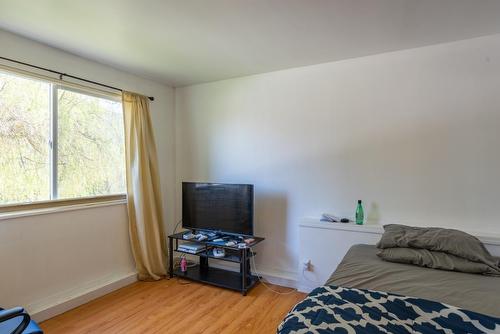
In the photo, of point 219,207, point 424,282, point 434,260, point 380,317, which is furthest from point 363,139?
point 380,317

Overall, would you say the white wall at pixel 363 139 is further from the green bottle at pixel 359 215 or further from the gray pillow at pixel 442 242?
the gray pillow at pixel 442 242

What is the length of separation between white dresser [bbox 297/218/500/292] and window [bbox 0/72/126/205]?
2174 mm

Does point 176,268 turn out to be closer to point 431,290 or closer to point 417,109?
point 431,290

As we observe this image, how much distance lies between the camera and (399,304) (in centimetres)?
137

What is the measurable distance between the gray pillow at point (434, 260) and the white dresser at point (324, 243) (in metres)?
0.47

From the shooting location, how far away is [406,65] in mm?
2637

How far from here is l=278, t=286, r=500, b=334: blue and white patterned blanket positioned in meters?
1.19

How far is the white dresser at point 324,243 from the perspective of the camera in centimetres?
262

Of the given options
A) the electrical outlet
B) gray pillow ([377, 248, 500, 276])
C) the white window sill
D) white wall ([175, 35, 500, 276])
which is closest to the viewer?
gray pillow ([377, 248, 500, 276])

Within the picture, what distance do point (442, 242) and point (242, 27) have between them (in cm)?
218

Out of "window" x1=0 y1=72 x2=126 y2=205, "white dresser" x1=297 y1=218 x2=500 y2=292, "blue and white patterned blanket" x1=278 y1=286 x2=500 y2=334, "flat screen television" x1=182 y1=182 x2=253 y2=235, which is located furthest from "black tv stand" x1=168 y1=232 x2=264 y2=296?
"blue and white patterned blanket" x1=278 y1=286 x2=500 y2=334

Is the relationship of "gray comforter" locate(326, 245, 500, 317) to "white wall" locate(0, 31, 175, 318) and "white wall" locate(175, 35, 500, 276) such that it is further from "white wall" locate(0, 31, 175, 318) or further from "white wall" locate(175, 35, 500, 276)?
"white wall" locate(0, 31, 175, 318)

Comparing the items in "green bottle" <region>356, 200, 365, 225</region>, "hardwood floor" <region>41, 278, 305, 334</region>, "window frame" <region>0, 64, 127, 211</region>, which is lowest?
"hardwood floor" <region>41, 278, 305, 334</region>

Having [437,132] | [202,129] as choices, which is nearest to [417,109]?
[437,132]
